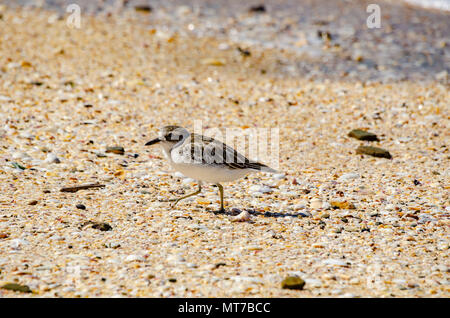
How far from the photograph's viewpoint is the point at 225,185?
7.29m

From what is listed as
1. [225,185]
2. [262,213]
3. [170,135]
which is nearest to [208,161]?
[170,135]

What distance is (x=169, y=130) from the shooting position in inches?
252

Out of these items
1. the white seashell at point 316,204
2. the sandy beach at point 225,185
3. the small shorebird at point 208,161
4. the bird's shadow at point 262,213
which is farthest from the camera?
the white seashell at point 316,204

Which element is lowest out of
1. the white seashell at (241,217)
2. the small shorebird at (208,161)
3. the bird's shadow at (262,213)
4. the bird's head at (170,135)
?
the bird's shadow at (262,213)

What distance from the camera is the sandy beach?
504cm

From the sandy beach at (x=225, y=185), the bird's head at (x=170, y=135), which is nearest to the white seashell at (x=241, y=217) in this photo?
the sandy beach at (x=225, y=185)

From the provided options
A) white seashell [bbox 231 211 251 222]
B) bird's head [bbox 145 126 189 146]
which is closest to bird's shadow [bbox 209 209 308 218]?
white seashell [bbox 231 211 251 222]

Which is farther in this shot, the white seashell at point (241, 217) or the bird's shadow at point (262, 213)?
the bird's shadow at point (262, 213)

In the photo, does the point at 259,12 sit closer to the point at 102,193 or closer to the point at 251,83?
the point at 251,83

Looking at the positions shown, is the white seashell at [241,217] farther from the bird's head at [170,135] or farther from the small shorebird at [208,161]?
the bird's head at [170,135]

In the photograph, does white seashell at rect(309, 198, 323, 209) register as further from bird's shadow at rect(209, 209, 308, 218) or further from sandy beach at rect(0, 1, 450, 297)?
bird's shadow at rect(209, 209, 308, 218)

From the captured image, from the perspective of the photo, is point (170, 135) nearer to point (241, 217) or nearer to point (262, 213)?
point (241, 217)

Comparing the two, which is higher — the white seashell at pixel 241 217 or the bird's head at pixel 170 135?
the bird's head at pixel 170 135

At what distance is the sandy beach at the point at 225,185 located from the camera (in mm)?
Answer: 5035
